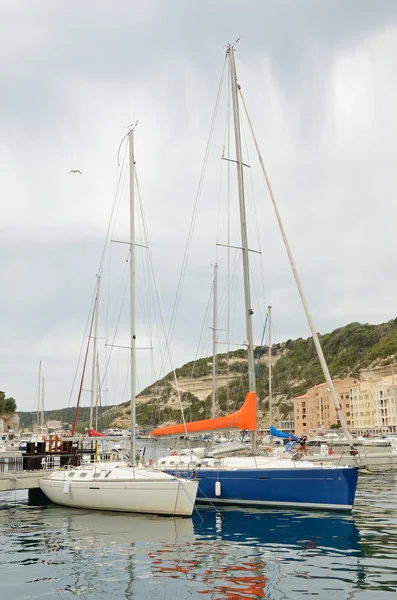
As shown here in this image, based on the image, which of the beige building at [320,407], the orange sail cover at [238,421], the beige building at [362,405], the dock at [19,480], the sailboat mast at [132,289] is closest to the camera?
the sailboat mast at [132,289]

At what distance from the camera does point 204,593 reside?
38.0ft

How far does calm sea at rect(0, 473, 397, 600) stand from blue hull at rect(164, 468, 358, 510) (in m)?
0.61

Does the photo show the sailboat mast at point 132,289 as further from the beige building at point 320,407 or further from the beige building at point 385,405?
the beige building at point 320,407

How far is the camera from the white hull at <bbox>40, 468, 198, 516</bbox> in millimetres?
20266

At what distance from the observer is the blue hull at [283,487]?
69.7 feet

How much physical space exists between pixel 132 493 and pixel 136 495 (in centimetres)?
18

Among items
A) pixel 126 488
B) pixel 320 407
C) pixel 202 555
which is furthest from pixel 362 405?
pixel 202 555

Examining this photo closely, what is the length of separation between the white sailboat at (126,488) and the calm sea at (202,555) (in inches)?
18.1

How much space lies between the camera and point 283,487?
22078 mm

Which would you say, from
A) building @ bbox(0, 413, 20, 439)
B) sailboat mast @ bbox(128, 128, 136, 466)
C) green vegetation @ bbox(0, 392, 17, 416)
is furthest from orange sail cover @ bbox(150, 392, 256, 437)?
green vegetation @ bbox(0, 392, 17, 416)

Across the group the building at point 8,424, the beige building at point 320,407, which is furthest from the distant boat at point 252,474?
the building at point 8,424

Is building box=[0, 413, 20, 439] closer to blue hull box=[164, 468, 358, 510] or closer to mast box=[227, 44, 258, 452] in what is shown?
blue hull box=[164, 468, 358, 510]

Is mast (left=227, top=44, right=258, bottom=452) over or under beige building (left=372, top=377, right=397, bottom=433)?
over

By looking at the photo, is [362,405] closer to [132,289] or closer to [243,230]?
[243,230]
